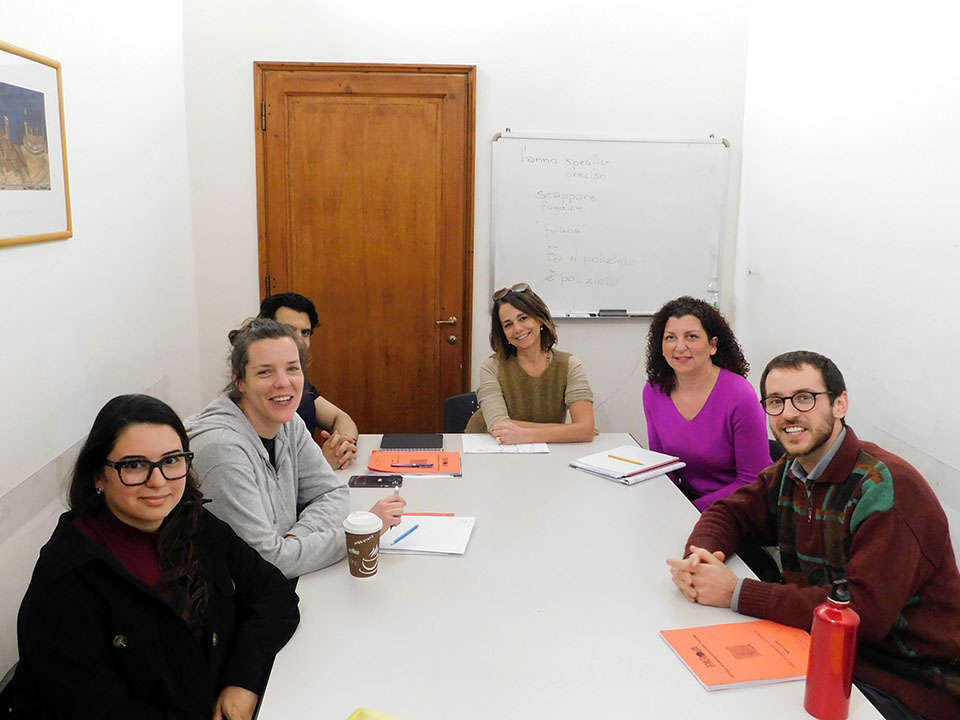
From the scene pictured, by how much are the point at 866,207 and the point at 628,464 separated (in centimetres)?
142

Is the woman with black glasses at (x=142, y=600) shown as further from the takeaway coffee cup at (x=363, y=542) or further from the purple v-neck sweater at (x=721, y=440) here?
the purple v-neck sweater at (x=721, y=440)

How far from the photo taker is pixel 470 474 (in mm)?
2490

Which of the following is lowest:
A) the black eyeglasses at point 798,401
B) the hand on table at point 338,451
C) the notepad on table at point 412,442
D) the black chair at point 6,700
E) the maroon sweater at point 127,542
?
the black chair at point 6,700

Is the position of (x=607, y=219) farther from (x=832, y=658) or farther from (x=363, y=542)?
(x=832, y=658)

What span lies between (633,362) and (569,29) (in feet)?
5.74

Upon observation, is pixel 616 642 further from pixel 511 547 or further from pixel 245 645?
pixel 245 645

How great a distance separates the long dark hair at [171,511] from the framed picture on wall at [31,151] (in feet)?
3.01

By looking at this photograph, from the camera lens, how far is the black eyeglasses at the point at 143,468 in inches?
54.8

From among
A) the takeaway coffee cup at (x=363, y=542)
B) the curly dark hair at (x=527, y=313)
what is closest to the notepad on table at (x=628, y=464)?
the curly dark hair at (x=527, y=313)

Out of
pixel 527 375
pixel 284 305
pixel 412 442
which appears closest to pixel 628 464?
pixel 527 375

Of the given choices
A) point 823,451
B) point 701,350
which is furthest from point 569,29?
point 823,451

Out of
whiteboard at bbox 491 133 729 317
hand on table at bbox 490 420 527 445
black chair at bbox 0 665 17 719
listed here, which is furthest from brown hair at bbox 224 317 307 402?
whiteboard at bbox 491 133 729 317

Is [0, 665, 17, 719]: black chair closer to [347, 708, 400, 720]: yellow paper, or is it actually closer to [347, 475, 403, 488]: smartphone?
[347, 708, 400, 720]: yellow paper

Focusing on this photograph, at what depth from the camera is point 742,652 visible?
1436mm
